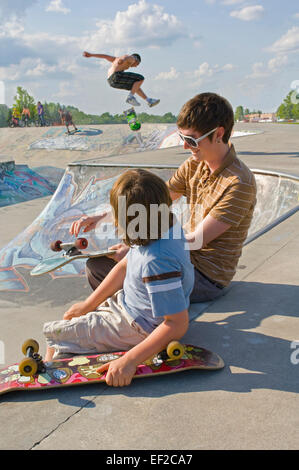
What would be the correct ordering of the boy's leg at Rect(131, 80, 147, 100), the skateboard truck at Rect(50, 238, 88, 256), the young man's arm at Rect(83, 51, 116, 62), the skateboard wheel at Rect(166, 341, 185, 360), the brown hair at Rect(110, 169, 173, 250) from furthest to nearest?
the boy's leg at Rect(131, 80, 147, 100), the young man's arm at Rect(83, 51, 116, 62), the skateboard truck at Rect(50, 238, 88, 256), the skateboard wheel at Rect(166, 341, 185, 360), the brown hair at Rect(110, 169, 173, 250)

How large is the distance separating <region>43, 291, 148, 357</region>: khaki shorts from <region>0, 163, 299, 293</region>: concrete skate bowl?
2.46m

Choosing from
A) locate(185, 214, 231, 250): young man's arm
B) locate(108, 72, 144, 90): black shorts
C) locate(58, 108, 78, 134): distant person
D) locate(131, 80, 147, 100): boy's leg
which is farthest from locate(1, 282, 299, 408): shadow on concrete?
locate(58, 108, 78, 134): distant person

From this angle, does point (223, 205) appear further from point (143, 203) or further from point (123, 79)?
point (123, 79)

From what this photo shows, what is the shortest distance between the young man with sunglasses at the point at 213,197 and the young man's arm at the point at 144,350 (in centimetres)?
89

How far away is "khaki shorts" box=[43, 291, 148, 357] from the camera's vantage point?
2.40 metres

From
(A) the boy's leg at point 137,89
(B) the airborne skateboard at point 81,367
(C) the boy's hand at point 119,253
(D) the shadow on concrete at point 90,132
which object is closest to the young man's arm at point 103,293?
(B) the airborne skateboard at point 81,367

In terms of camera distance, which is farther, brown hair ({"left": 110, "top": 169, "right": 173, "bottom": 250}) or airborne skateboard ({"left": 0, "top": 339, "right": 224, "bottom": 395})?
airborne skateboard ({"left": 0, "top": 339, "right": 224, "bottom": 395})

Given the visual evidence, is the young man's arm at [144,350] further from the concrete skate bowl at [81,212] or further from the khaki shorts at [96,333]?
the concrete skate bowl at [81,212]

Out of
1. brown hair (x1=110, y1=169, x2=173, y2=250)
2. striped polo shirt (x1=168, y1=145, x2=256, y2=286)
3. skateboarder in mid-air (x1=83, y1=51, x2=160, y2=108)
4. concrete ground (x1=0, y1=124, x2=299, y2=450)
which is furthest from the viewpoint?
skateboarder in mid-air (x1=83, y1=51, x2=160, y2=108)

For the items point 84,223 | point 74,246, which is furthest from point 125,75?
point 84,223

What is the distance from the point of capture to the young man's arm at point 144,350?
2133 millimetres

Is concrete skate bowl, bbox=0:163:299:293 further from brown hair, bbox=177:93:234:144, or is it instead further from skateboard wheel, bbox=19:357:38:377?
skateboard wheel, bbox=19:357:38:377

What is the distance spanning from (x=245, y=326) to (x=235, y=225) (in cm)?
66

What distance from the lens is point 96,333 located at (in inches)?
96.3
